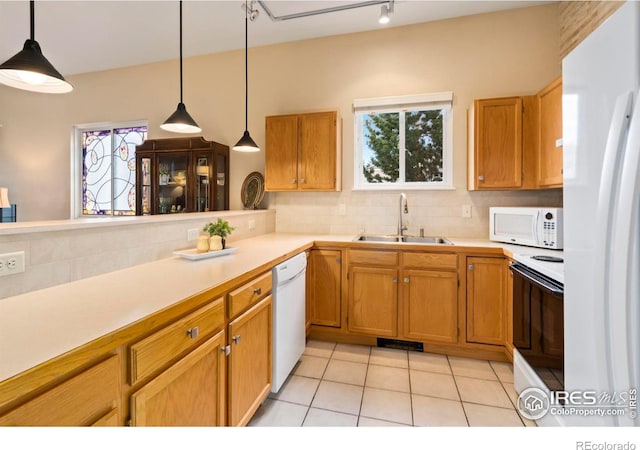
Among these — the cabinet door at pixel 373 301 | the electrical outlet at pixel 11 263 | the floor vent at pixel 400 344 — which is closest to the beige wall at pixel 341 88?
the cabinet door at pixel 373 301

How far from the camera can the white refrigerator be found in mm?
734

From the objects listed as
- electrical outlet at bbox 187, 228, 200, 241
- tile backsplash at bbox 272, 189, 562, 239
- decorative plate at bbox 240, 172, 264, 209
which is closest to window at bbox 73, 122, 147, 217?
decorative plate at bbox 240, 172, 264, 209

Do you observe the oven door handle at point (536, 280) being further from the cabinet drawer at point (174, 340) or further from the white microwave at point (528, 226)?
the cabinet drawer at point (174, 340)

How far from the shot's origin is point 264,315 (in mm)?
1722

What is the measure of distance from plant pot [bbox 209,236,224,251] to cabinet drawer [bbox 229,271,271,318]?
1.39 ft

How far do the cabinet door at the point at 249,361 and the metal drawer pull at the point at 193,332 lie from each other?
250mm

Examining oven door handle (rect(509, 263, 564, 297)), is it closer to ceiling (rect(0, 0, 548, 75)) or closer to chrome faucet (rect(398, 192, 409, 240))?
chrome faucet (rect(398, 192, 409, 240))

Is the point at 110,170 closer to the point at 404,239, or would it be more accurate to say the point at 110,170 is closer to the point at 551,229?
the point at 404,239

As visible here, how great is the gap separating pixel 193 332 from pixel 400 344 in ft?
6.69

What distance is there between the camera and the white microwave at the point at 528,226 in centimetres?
209
